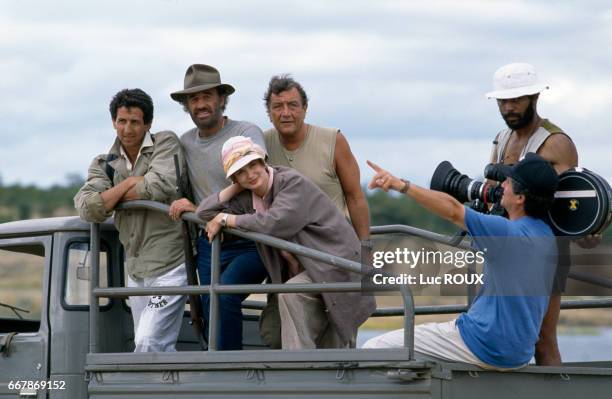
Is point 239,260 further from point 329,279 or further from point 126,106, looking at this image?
point 126,106

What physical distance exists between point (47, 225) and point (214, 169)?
3.53 ft

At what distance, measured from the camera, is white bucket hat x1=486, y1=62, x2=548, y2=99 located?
6.99 metres

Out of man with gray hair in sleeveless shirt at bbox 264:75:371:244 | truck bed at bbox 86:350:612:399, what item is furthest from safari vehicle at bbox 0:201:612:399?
man with gray hair in sleeveless shirt at bbox 264:75:371:244

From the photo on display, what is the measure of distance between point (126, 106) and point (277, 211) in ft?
4.21

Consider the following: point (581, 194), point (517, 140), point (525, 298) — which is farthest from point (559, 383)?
point (517, 140)

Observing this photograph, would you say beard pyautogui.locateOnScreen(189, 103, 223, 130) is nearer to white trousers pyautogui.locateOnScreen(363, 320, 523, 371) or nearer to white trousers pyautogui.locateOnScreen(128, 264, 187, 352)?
white trousers pyautogui.locateOnScreen(128, 264, 187, 352)

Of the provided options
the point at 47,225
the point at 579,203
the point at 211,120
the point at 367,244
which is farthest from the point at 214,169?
the point at 579,203

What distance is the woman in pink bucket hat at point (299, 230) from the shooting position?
6594 mm

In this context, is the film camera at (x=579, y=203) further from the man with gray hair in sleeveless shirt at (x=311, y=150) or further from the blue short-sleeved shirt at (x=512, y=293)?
the man with gray hair in sleeveless shirt at (x=311, y=150)

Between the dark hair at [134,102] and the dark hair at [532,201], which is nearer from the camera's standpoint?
the dark hair at [532,201]

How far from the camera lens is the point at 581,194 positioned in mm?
6484

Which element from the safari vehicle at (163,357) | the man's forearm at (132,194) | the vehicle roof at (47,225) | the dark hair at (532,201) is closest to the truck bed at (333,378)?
the safari vehicle at (163,357)

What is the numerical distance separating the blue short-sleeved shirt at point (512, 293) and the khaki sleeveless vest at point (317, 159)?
1.20 metres

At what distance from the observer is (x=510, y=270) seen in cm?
620
